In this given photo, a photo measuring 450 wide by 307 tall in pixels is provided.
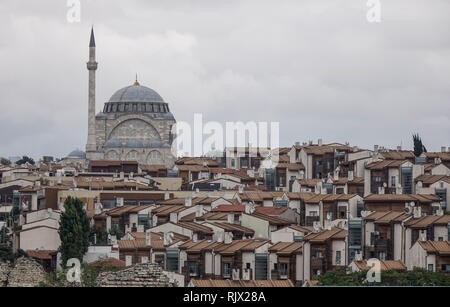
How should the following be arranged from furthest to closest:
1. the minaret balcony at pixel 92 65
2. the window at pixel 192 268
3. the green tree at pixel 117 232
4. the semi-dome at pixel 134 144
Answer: the semi-dome at pixel 134 144
the minaret balcony at pixel 92 65
the green tree at pixel 117 232
the window at pixel 192 268

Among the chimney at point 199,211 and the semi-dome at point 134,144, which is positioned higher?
the semi-dome at point 134,144

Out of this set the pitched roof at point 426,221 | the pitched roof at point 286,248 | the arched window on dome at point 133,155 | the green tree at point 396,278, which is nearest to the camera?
the green tree at point 396,278

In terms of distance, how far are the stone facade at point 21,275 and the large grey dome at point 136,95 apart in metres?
113

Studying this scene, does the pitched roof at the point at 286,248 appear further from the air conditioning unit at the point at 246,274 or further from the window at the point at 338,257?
the air conditioning unit at the point at 246,274

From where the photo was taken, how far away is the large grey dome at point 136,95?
138m

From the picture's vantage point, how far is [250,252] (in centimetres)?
4225

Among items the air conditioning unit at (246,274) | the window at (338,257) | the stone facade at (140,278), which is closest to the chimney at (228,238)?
the window at (338,257)

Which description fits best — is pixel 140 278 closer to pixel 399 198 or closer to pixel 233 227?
pixel 233 227

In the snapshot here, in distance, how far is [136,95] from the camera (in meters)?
138

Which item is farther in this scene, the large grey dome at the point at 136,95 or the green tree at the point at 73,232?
the large grey dome at the point at 136,95

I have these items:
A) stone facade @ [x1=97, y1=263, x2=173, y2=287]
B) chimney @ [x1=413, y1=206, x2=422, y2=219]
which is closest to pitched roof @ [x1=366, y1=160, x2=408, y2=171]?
chimney @ [x1=413, y1=206, x2=422, y2=219]

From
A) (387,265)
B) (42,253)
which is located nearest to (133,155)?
(42,253)

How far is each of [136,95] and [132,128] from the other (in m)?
4.36
